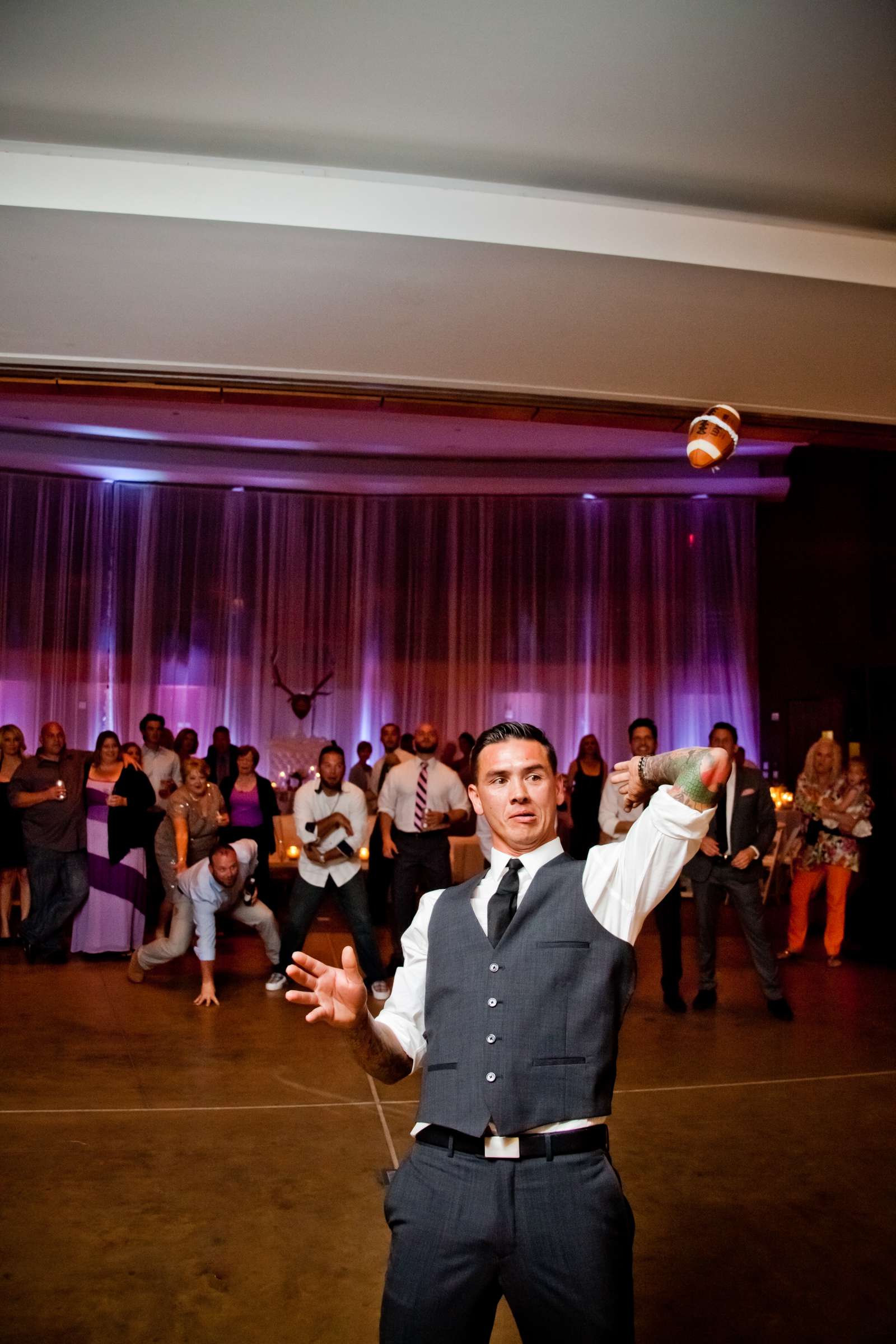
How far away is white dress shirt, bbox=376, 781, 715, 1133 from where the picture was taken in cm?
190

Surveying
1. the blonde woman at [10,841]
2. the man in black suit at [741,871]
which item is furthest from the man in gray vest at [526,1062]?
the blonde woman at [10,841]

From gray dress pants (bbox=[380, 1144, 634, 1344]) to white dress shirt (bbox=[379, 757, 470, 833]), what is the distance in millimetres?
4822

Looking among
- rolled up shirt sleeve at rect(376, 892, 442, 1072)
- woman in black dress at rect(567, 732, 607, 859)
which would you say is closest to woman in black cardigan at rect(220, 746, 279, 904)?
woman in black dress at rect(567, 732, 607, 859)

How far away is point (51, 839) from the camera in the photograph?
7059mm

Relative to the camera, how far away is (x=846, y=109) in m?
3.39

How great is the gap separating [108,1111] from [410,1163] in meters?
2.87

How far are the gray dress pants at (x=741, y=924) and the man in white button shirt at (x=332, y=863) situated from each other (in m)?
1.83

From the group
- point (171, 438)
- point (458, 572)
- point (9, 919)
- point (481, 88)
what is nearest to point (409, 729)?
point (458, 572)

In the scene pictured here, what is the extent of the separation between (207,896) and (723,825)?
9.62 feet

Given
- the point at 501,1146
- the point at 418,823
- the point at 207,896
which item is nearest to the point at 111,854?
the point at 207,896

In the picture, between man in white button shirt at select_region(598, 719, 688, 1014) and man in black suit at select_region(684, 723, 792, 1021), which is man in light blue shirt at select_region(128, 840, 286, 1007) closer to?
man in white button shirt at select_region(598, 719, 688, 1014)

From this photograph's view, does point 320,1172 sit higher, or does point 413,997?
point 413,997

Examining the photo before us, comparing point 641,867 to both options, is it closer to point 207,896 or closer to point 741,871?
point 741,871

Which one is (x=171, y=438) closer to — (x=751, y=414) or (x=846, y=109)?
(x=751, y=414)
